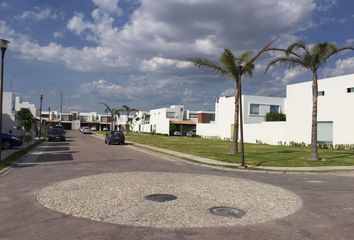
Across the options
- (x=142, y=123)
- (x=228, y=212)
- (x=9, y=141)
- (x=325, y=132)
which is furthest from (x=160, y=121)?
(x=228, y=212)

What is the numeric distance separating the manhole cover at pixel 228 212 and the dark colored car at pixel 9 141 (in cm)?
2467

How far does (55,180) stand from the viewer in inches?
547

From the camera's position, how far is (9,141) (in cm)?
3098

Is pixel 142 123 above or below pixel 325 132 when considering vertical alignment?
above

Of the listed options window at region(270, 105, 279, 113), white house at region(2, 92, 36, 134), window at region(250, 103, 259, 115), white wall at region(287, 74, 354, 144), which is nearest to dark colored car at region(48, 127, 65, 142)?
white house at region(2, 92, 36, 134)

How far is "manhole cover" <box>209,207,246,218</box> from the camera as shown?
8991 millimetres

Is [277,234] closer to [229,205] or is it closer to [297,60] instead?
[229,205]

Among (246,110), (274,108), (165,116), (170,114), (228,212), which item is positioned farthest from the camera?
(170,114)

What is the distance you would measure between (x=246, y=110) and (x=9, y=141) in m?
44.3

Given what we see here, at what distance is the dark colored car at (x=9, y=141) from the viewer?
30.4m

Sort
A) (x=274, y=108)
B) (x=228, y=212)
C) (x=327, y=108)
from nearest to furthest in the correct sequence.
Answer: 1. (x=228, y=212)
2. (x=327, y=108)
3. (x=274, y=108)

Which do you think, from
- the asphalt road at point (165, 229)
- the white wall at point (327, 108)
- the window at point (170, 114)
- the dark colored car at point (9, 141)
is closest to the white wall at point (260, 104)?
the white wall at point (327, 108)

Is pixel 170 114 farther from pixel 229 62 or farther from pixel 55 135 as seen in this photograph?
pixel 229 62

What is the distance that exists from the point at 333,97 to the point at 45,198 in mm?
32826
